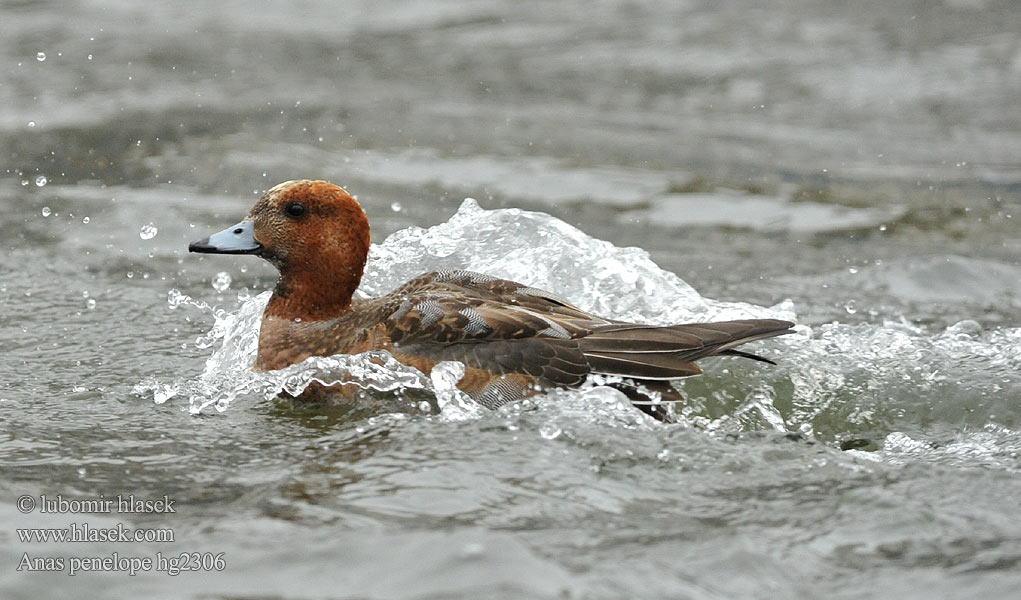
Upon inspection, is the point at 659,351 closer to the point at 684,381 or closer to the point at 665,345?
the point at 665,345

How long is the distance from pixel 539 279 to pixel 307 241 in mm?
1548

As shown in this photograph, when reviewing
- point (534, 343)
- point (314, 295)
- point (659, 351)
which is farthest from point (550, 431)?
point (314, 295)

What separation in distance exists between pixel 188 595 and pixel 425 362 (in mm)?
1686

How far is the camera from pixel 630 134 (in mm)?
11133

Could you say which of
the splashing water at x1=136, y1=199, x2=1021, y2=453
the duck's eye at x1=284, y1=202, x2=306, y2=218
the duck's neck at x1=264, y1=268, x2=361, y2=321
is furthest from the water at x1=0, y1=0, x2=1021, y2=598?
the duck's eye at x1=284, y1=202, x2=306, y2=218

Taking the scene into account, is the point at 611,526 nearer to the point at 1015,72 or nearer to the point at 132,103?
the point at 132,103

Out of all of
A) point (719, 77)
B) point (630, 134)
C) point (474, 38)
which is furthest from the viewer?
point (474, 38)

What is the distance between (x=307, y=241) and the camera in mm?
5828

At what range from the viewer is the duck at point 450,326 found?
17.6 ft

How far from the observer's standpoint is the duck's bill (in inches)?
228

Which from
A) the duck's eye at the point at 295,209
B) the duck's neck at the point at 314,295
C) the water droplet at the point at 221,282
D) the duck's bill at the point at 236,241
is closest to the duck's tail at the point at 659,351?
the duck's neck at the point at 314,295

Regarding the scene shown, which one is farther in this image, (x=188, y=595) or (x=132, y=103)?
(x=132, y=103)

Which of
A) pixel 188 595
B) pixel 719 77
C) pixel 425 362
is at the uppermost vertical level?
pixel 719 77

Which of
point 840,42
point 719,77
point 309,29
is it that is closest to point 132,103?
point 309,29
